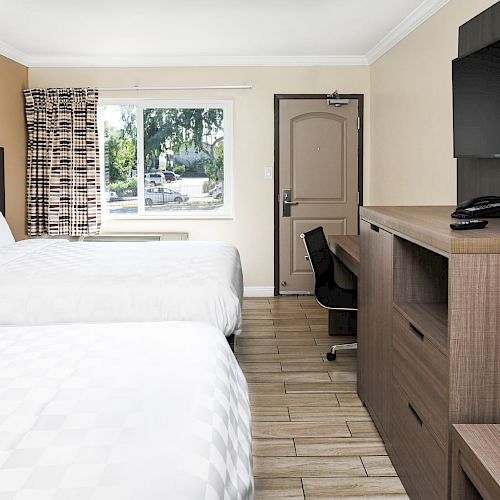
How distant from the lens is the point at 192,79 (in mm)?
6500

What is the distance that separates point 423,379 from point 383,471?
0.73m

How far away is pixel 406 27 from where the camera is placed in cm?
500

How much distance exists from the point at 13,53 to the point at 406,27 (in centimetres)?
356

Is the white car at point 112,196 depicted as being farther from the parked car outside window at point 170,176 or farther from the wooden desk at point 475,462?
the wooden desk at point 475,462

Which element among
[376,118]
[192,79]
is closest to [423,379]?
[376,118]

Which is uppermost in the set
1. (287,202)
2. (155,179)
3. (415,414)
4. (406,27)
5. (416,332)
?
(406,27)

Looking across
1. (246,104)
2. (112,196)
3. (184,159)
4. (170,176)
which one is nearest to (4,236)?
(112,196)

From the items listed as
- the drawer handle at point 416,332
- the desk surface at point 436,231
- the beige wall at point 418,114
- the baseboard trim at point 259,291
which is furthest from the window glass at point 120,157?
the drawer handle at point 416,332

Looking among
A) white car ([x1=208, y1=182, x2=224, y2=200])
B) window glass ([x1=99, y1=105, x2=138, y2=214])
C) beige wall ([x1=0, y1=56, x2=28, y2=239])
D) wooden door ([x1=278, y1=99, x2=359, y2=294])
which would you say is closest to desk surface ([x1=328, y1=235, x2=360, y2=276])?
wooden door ([x1=278, y1=99, x2=359, y2=294])

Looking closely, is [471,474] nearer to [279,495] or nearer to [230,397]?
[230,397]

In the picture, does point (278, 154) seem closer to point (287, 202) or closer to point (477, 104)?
point (287, 202)

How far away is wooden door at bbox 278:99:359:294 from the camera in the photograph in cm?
657

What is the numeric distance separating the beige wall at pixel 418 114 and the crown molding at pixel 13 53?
3379 mm

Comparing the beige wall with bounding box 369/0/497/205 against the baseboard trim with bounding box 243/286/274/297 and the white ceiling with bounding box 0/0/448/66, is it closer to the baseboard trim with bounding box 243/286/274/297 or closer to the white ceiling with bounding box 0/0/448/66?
the white ceiling with bounding box 0/0/448/66
